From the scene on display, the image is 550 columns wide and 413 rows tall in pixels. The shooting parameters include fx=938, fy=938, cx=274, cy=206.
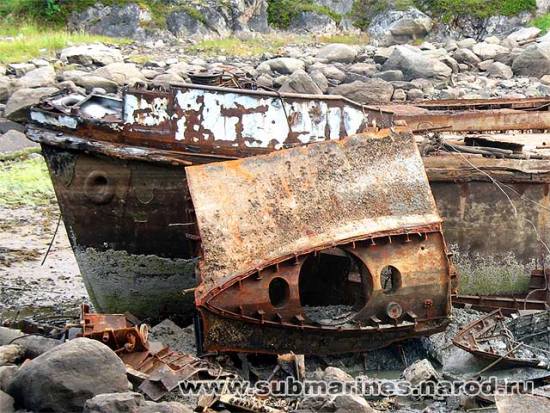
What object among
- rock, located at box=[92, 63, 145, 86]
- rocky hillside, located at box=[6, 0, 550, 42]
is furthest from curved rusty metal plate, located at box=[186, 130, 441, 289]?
rocky hillside, located at box=[6, 0, 550, 42]

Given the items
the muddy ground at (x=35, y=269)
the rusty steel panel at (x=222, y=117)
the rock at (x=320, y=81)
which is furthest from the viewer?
the rock at (x=320, y=81)

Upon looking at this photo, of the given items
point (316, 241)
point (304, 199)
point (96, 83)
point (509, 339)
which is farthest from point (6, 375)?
point (96, 83)

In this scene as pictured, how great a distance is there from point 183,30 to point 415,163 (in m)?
25.3

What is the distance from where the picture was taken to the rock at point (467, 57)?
25.0 meters

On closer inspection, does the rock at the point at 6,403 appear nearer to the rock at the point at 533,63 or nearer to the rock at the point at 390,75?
the rock at the point at 390,75

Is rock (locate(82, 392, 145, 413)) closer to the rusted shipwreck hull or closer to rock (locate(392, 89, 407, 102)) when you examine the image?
the rusted shipwreck hull

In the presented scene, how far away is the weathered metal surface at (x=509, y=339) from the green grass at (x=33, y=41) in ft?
61.9

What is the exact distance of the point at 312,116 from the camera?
27.2 ft

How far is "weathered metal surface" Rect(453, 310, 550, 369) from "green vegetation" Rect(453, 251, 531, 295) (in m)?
0.77

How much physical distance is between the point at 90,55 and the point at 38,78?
4.07m

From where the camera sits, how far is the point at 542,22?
3294cm

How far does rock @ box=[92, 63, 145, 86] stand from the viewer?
64.7 feet

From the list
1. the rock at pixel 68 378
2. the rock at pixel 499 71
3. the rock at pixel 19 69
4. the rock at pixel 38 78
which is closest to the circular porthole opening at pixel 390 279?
the rock at pixel 68 378

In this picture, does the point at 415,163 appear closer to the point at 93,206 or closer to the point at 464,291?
the point at 464,291
